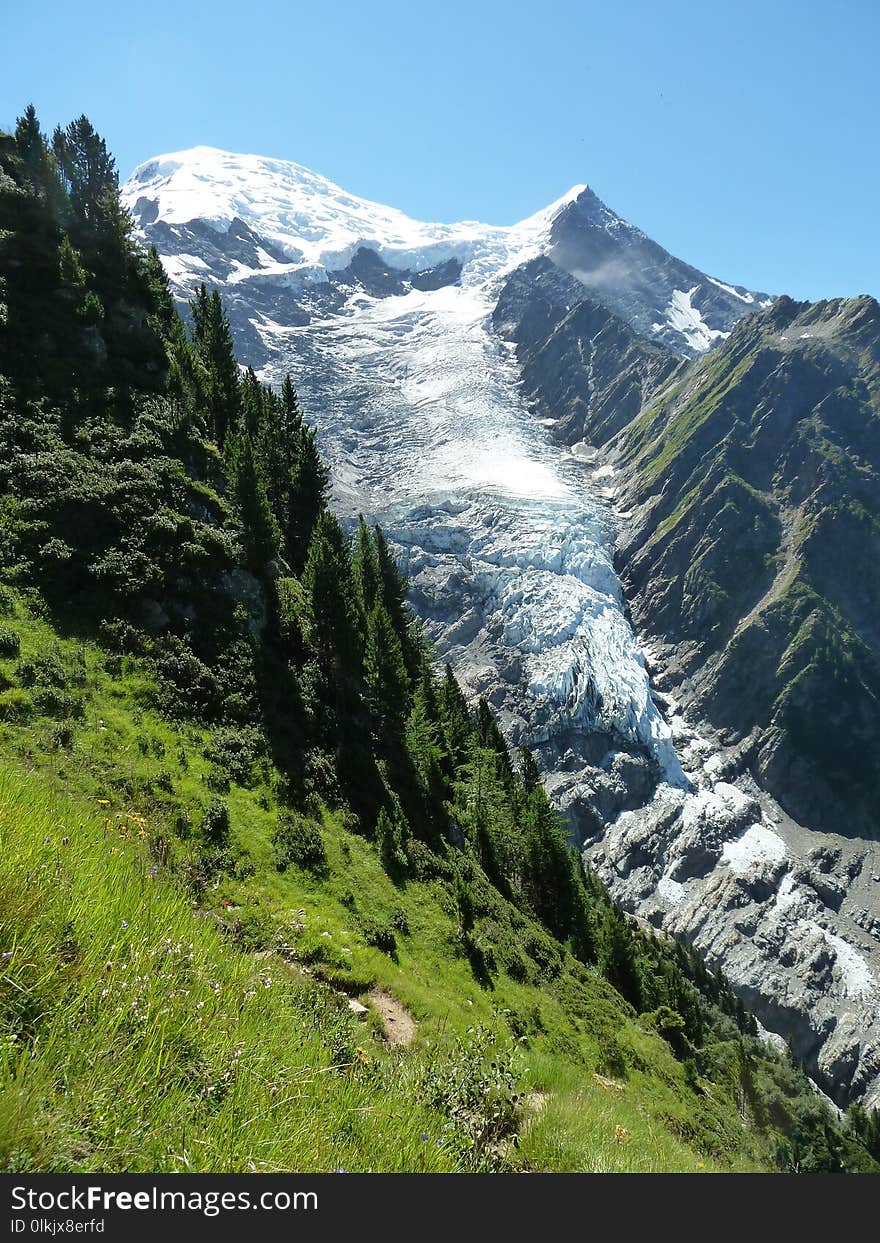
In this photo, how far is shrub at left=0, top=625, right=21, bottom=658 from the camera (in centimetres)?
1888

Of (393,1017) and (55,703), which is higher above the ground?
(393,1017)

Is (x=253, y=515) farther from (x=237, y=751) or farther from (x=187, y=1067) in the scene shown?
(x=187, y=1067)

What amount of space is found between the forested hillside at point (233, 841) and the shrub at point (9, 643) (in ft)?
0.50

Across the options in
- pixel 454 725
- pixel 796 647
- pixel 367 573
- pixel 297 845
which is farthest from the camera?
pixel 796 647

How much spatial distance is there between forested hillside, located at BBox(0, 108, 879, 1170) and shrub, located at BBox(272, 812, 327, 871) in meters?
0.15

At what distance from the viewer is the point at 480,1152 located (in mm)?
5066

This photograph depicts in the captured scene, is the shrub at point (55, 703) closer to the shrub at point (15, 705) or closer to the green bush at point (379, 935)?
the shrub at point (15, 705)

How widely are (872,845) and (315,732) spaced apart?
158 m

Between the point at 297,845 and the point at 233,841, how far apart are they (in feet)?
7.70

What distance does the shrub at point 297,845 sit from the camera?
747 inches

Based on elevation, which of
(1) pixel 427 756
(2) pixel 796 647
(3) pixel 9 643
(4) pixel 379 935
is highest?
(2) pixel 796 647

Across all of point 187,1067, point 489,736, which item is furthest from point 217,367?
point 187,1067

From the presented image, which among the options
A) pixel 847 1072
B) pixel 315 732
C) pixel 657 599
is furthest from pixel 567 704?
pixel 315 732

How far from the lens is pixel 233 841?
59.2 ft
